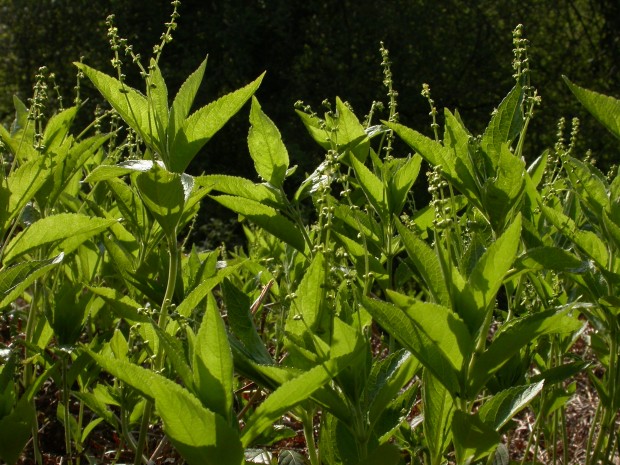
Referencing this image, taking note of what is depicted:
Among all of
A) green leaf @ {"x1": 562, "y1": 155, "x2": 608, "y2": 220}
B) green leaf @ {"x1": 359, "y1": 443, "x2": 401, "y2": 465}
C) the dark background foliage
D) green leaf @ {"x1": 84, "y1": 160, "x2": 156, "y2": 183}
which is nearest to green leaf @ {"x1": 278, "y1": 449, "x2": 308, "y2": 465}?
green leaf @ {"x1": 359, "y1": 443, "x2": 401, "y2": 465}

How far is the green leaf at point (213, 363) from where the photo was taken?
3.69 ft

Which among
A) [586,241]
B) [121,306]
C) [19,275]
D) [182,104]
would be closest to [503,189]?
[586,241]

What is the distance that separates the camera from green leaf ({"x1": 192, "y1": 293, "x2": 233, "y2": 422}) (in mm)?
1126

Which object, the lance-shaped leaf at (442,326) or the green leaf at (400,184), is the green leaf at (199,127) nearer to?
the green leaf at (400,184)

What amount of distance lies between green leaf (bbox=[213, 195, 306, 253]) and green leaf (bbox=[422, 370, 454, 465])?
1.33 ft

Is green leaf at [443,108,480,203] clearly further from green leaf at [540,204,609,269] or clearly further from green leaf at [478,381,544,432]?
green leaf at [478,381,544,432]

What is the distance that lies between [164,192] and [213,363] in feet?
1.10

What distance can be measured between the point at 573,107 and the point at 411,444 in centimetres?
1010

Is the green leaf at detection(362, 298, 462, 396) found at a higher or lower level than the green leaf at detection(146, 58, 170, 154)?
lower

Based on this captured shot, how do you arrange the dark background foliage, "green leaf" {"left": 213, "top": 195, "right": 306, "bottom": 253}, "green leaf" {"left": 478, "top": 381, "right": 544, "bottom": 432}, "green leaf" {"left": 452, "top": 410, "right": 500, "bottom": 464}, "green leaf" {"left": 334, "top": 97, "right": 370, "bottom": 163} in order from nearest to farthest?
"green leaf" {"left": 452, "top": 410, "right": 500, "bottom": 464} < "green leaf" {"left": 478, "top": 381, "right": 544, "bottom": 432} < "green leaf" {"left": 213, "top": 195, "right": 306, "bottom": 253} < "green leaf" {"left": 334, "top": 97, "right": 370, "bottom": 163} < the dark background foliage

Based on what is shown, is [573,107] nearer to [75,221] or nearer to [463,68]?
[463,68]

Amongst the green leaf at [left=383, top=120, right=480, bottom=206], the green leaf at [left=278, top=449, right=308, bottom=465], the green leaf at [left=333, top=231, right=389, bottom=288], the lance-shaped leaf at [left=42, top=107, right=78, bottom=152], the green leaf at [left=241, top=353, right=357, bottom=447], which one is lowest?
the green leaf at [left=278, top=449, right=308, bottom=465]

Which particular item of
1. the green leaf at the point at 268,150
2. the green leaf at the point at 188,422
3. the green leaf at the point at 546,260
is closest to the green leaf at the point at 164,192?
the green leaf at the point at 268,150

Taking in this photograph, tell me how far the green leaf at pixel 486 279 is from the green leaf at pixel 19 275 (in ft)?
2.15
